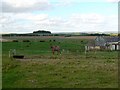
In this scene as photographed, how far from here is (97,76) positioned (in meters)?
21.2

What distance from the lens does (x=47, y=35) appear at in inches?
7559

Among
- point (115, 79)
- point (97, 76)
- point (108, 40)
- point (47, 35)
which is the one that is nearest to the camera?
point (115, 79)

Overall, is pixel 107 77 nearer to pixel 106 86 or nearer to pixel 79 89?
pixel 106 86

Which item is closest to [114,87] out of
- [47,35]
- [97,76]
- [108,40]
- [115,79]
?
[115,79]

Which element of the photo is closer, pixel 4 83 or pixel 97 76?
pixel 4 83

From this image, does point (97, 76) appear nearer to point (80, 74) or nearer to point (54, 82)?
point (80, 74)

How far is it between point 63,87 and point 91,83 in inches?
81.6

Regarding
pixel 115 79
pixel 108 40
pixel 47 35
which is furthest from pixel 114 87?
pixel 47 35

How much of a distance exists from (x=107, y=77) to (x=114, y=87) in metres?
4.01

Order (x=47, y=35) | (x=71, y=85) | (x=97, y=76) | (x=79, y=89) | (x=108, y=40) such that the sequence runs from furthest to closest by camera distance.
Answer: (x=47, y=35)
(x=108, y=40)
(x=97, y=76)
(x=71, y=85)
(x=79, y=89)

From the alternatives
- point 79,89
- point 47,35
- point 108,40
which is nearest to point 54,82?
point 79,89

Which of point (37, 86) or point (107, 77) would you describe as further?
point (107, 77)

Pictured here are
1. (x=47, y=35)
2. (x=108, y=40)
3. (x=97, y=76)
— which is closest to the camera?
(x=97, y=76)

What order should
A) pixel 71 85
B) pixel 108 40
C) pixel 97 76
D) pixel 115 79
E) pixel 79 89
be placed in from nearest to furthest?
1. pixel 79 89
2. pixel 71 85
3. pixel 115 79
4. pixel 97 76
5. pixel 108 40
